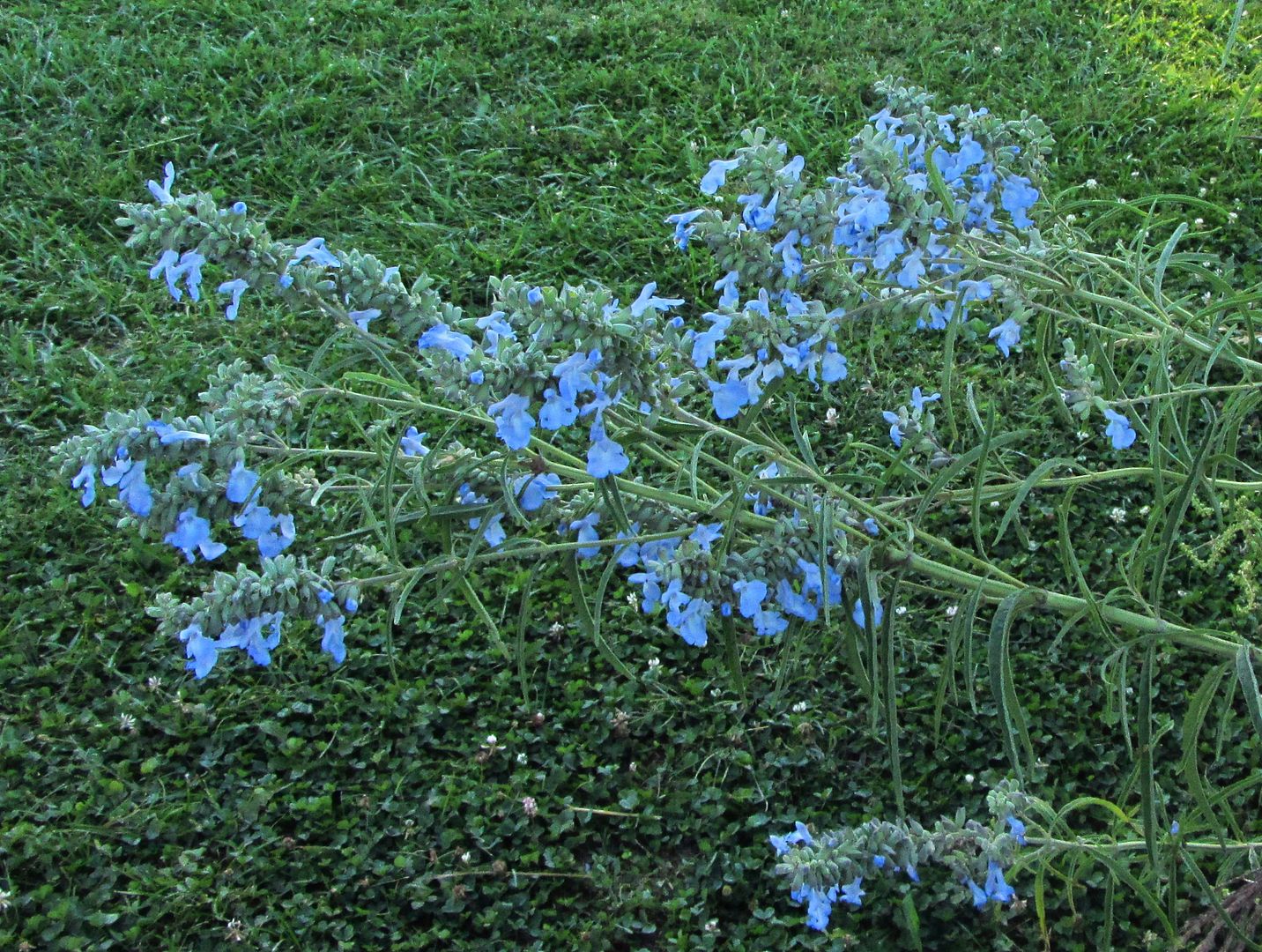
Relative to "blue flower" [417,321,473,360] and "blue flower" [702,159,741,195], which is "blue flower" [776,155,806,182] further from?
"blue flower" [417,321,473,360]

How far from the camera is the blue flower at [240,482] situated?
1557 mm

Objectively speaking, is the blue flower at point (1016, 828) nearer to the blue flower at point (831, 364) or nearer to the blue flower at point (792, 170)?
the blue flower at point (831, 364)

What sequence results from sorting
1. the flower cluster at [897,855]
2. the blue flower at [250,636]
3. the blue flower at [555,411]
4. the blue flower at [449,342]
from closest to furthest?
the blue flower at [555,411]
the blue flower at [449,342]
the blue flower at [250,636]
the flower cluster at [897,855]

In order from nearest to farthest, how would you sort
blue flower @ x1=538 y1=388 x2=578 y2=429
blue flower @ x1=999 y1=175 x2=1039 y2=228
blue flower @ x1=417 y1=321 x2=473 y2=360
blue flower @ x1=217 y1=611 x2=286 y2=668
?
blue flower @ x1=538 y1=388 x2=578 y2=429 < blue flower @ x1=417 y1=321 x2=473 y2=360 < blue flower @ x1=217 y1=611 x2=286 y2=668 < blue flower @ x1=999 y1=175 x2=1039 y2=228

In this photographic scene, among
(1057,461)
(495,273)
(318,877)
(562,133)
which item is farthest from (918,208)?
(562,133)

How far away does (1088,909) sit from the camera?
7.81 ft

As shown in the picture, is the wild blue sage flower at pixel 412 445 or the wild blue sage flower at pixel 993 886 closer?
the wild blue sage flower at pixel 993 886

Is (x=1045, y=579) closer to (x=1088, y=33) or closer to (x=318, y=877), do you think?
(x=318, y=877)

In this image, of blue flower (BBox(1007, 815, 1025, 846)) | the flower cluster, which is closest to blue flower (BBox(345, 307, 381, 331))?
the flower cluster

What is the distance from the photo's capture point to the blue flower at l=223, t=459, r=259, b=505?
5.11 feet

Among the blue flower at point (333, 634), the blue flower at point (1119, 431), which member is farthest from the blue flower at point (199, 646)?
the blue flower at point (1119, 431)

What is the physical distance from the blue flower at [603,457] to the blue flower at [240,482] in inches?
16.7

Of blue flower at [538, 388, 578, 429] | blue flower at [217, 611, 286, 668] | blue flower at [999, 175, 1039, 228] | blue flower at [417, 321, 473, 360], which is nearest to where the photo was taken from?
blue flower at [538, 388, 578, 429]

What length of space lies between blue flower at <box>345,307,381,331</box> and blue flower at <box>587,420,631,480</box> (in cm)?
36
